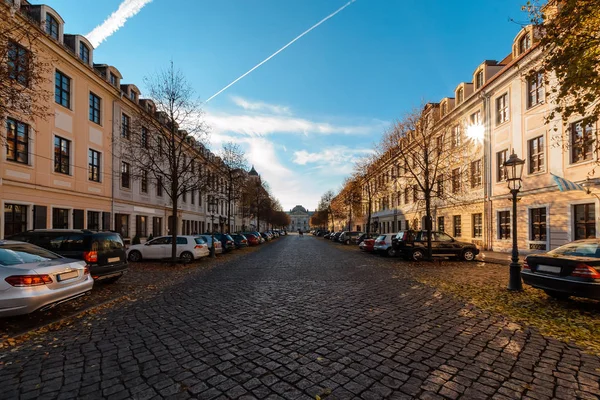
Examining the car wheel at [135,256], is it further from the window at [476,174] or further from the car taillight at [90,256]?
the window at [476,174]

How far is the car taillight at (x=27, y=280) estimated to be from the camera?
5430 mm

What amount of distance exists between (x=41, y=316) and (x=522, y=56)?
24568mm

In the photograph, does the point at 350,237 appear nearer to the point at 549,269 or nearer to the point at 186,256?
the point at 186,256

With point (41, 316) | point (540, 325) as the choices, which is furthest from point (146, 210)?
point (540, 325)

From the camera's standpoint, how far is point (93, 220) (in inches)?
880

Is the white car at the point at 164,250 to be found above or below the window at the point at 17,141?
below

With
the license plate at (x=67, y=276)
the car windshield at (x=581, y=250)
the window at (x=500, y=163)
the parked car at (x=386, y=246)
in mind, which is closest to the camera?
the license plate at (x=67, y=276)

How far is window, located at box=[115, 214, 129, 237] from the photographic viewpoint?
81.7 feet

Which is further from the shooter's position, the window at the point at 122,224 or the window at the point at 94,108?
the window at the point at 122,224

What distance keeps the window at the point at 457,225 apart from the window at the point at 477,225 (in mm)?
2141

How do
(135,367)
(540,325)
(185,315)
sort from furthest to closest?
(185,315) → (540,325) → (135,367)

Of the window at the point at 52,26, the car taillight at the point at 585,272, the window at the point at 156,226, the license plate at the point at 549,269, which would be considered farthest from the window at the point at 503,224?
the window at the point at 52,26

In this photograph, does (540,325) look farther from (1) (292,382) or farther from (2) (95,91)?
(2) (95,91)

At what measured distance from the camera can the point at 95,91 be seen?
74.0ft
